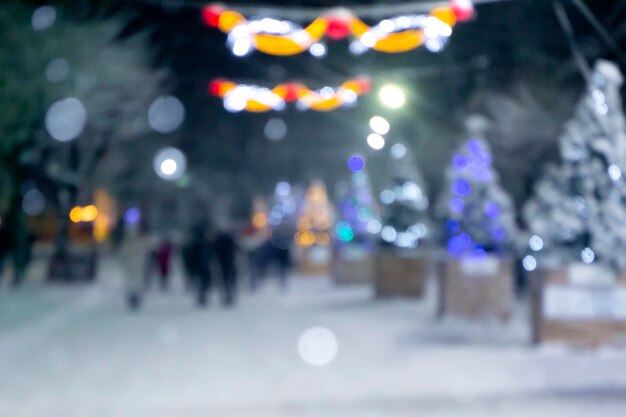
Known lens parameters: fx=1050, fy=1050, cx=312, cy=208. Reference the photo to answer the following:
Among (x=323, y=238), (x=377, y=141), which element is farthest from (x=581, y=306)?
(x=323, y=238)

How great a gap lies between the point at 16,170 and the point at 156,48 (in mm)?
4817

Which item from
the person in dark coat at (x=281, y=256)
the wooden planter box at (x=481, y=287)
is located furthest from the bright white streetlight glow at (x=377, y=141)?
the wooden planter box at (x=481, y=287)

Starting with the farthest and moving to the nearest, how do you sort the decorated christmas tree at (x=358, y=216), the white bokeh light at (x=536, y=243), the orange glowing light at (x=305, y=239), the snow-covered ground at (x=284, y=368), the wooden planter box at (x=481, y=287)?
the orange glowing light at (x=305, y=239) < the decorated christmas tree at (x=358, y=216) < the wooden planter box at (x=481, y=287) < the white bokeh light at (x=536, y=243) < the snow-covered ground at (x=284, y=368)

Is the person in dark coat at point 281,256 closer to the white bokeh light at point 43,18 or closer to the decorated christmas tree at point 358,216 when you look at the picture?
the decorated christmas tree at point 358,216

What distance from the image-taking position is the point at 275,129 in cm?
5578

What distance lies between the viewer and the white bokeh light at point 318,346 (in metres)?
13.9

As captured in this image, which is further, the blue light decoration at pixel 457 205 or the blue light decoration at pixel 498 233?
the blue light decoration at pixel 457 205

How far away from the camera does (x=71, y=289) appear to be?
28781 millimetres

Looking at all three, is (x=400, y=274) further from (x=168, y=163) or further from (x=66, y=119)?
(x=168, y=163)

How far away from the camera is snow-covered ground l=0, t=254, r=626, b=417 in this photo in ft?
34.4

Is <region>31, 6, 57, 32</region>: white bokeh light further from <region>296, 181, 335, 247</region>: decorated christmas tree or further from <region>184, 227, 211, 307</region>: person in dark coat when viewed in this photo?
<region>296, 181, 335, 247</region>: decorated christmas tree

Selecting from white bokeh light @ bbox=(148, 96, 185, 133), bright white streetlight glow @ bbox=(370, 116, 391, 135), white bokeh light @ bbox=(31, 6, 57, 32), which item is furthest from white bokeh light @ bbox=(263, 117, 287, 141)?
white bokeh light @ bbox=(31, 6, 57, 32)

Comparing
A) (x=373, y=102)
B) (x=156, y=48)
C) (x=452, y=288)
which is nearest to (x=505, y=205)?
(x=452, y=288)

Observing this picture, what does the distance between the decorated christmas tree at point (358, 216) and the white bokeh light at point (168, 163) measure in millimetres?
19099
